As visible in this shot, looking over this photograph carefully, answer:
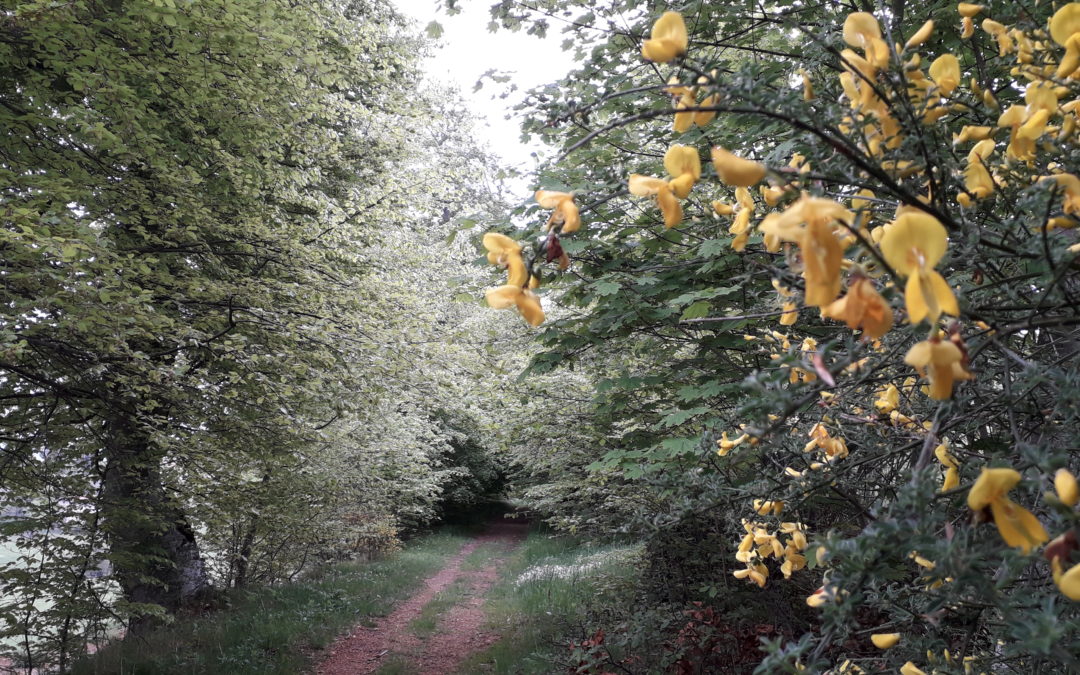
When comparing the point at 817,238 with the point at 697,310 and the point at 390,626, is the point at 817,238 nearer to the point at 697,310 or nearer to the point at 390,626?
the point at 697,310

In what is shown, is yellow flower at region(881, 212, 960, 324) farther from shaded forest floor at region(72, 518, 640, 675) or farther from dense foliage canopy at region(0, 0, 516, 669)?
shaded forest floor at region(72, 518, 640, 675)

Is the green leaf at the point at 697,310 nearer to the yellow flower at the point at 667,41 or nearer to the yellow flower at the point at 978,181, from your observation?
the yellow flower at the point at 978,181

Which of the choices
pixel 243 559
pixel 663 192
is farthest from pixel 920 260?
pixel 243 559

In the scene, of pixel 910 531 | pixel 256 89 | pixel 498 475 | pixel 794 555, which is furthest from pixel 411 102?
pixel 498 475

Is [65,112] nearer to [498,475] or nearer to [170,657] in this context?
[170,657]

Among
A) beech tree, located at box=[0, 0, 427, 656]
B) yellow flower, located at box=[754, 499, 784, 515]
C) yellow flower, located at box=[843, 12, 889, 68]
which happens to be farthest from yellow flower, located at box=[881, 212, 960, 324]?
beech tree, located at box=[0, 0, 427, 656]

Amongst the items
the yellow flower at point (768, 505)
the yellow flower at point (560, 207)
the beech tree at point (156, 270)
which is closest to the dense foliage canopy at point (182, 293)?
the beech tree at point (156, 270)

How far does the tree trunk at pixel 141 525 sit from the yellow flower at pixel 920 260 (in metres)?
5.76

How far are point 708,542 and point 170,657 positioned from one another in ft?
16.5

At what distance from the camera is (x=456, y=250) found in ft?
40.7

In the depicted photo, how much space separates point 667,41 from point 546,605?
314 inches

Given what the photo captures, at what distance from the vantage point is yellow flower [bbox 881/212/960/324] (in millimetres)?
655

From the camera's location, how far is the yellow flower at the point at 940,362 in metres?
0.68

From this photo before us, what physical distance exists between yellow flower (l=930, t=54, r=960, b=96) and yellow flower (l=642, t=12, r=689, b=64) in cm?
55
